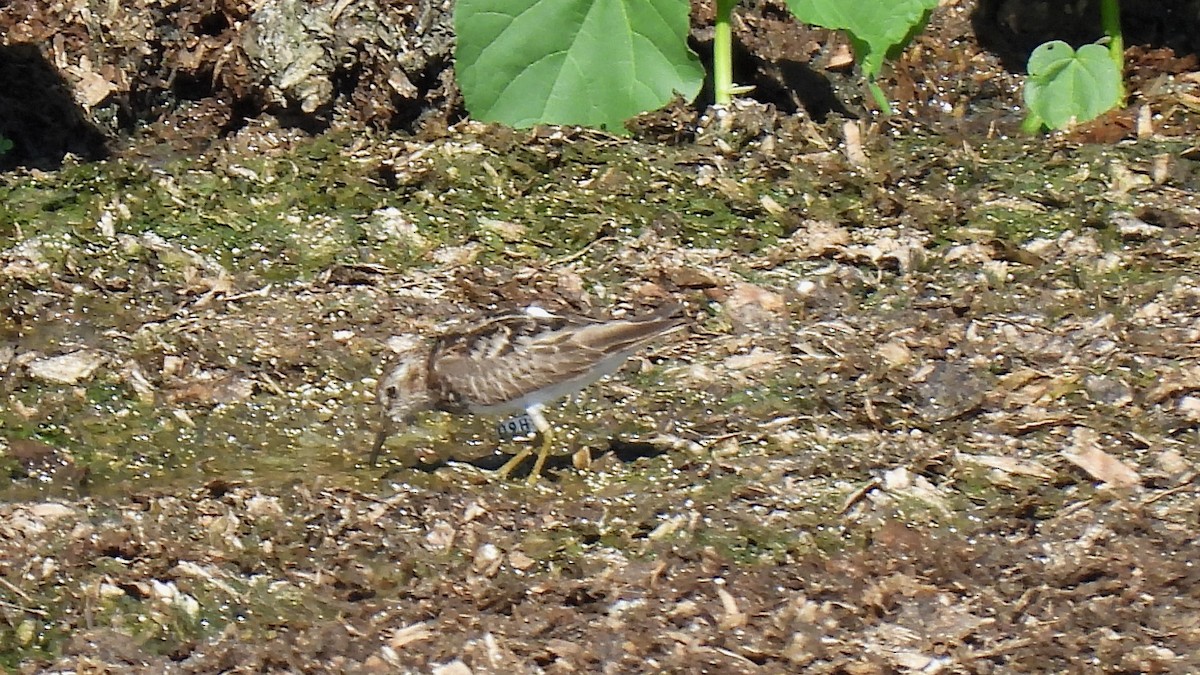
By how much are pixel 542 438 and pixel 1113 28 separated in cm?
356

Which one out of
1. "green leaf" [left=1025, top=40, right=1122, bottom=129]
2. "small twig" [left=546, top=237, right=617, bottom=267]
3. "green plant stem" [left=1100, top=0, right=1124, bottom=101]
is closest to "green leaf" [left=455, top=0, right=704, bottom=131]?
"small twig" [left=546, top=237, right=617, bottom=267]

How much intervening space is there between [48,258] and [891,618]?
3666 millimetres

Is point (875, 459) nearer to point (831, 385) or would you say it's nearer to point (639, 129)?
point (831, 385)

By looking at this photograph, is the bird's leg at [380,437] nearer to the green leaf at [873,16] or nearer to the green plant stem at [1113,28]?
the green leaf at [873,16]

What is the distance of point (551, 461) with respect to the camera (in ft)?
17.6

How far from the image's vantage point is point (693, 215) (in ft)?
22.1

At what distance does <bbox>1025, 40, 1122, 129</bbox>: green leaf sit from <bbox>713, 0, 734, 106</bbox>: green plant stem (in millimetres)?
1312

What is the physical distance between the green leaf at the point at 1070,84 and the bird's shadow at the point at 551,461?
9.47 ft

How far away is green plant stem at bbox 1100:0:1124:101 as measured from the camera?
24.1 feet

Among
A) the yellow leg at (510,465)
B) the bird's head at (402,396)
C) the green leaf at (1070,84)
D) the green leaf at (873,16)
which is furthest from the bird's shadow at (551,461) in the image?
the green leaf at (1070,84)

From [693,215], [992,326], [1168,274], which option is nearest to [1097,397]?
[992,326]

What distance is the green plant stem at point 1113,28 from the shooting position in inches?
289

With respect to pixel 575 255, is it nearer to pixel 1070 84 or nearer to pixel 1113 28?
pixel 1070 84

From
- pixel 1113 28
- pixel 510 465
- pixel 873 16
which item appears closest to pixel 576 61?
pixel 873 16
